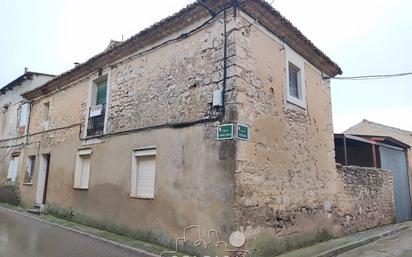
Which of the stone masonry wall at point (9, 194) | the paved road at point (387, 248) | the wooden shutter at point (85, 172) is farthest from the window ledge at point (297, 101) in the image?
the stone masonry wall at point (9, 194)

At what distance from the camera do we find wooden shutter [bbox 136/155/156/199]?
7.49 metres

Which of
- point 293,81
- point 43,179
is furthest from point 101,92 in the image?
point 293,81

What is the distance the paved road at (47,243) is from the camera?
6211mm

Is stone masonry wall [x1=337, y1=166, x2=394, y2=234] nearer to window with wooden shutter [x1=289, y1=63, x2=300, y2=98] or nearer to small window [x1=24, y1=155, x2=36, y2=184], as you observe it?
window with wooden shutter [x1=289, y1=63, x2=300, y2=98]

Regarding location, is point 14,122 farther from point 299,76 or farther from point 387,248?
point 387,248

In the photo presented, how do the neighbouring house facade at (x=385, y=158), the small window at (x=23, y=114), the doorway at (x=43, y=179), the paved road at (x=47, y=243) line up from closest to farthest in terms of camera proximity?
the paved road at (x=47, y=243), the doorway at (x=43, y=179), the neighbouring house facade at (x=385, y=158), the small window at (x=23, y=114)

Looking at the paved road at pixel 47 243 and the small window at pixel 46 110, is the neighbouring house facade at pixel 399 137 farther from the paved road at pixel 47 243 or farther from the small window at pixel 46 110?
the small window at pixel 46 110

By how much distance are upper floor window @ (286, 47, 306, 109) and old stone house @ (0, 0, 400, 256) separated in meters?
0.03

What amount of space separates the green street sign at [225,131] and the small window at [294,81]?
2817 mm

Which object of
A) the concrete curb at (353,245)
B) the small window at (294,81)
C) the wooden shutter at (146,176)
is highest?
the small window at (294,81)

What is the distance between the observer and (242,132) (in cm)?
597

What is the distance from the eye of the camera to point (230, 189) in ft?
18.8

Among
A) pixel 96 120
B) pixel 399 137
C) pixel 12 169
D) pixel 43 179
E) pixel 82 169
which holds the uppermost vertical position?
pixel 399 137

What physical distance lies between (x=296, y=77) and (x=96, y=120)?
588 centimetres
